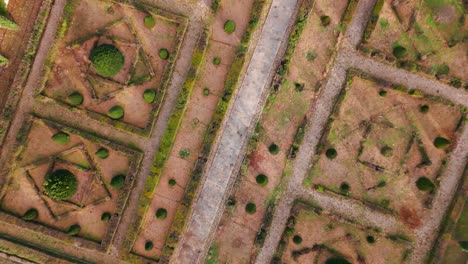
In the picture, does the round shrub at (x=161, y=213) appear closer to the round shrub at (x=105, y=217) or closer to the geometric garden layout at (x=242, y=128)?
the geometric garden layout at (x=242, y=128)

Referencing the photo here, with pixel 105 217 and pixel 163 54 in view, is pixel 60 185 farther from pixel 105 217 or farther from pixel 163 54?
pixel 163 54

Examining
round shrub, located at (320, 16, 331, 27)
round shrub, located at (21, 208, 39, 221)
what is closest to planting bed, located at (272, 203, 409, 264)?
round shrub, located at (320, 16, 331, 27)

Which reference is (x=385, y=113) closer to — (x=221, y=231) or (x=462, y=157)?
(x=462, y=157)

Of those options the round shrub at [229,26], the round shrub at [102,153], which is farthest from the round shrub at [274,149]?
the round shrub at [102,153]

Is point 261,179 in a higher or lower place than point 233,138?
lower

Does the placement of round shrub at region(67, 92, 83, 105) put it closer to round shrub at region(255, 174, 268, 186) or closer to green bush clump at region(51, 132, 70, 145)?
green bush clump at region(51, 132, 70, 145)

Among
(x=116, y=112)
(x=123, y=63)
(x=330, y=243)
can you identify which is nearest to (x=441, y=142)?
(x=330, y=243)

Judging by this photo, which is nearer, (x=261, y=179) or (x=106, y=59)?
(x=106, y=59)
